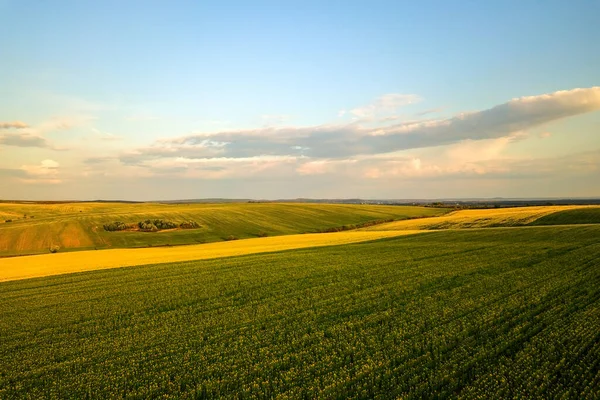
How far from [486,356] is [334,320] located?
5.57m

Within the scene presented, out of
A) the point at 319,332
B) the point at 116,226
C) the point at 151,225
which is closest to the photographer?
the point at 319,332

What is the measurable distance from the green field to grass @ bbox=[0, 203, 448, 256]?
3589 cm

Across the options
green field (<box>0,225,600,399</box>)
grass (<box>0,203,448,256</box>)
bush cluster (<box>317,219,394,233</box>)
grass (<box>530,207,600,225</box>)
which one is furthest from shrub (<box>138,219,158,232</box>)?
grass (<box>530,207,600,225</box>)

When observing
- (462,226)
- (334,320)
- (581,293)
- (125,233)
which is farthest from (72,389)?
(125,233)

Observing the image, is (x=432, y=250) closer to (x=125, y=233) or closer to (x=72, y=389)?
(x=72, y=389)

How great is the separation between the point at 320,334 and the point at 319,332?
189 mm

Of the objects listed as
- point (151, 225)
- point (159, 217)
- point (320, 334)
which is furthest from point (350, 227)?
point (320, 334)

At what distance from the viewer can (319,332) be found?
12938mm

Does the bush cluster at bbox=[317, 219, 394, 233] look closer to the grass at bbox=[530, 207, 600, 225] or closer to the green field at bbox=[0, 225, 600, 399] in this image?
the grass at bbox=[530, 207, 600, 225]

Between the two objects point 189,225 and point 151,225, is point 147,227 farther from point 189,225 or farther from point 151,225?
point 189,225

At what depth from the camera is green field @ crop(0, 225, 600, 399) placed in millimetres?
9438

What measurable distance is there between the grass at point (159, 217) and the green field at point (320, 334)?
118 feet

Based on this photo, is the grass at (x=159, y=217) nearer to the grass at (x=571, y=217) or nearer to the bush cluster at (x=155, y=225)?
the bush cluster at (x=155, y=225)

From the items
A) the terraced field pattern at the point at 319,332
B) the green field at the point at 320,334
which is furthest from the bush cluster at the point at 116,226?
the green field at the point at 320,334
